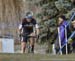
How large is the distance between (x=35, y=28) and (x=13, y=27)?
24.4 ft

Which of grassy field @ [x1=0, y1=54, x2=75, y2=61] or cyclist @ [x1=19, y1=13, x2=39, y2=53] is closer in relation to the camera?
grassy field @ [x1=0, y1=54, x2=75, y2=61]

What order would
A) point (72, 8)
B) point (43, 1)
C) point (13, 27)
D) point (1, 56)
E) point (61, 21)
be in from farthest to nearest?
1. point (13, 27)
2. point (43, 1)
3. point (72, 8)
4. point (61, 21)
5. point (1, 56)

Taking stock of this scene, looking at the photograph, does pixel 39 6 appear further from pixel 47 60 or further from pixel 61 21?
pixel 47 60

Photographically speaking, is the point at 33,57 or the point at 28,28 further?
the point at 28,28

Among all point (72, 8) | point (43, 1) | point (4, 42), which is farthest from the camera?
point (43, 1)

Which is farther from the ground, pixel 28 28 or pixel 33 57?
pixel 28 28

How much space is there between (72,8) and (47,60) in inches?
194

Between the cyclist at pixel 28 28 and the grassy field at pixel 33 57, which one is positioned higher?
the cyclist at pixel 28 28

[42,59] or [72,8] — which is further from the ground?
[72,8]

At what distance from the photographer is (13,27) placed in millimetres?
17219

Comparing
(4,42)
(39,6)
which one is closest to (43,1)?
(39,6)

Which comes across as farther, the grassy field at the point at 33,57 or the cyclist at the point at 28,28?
the cyclist at the point at 28,28

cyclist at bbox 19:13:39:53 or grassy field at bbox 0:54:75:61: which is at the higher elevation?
cyclist at bbox 19:13:39:53

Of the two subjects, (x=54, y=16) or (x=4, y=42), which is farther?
(x=54, y=16)
